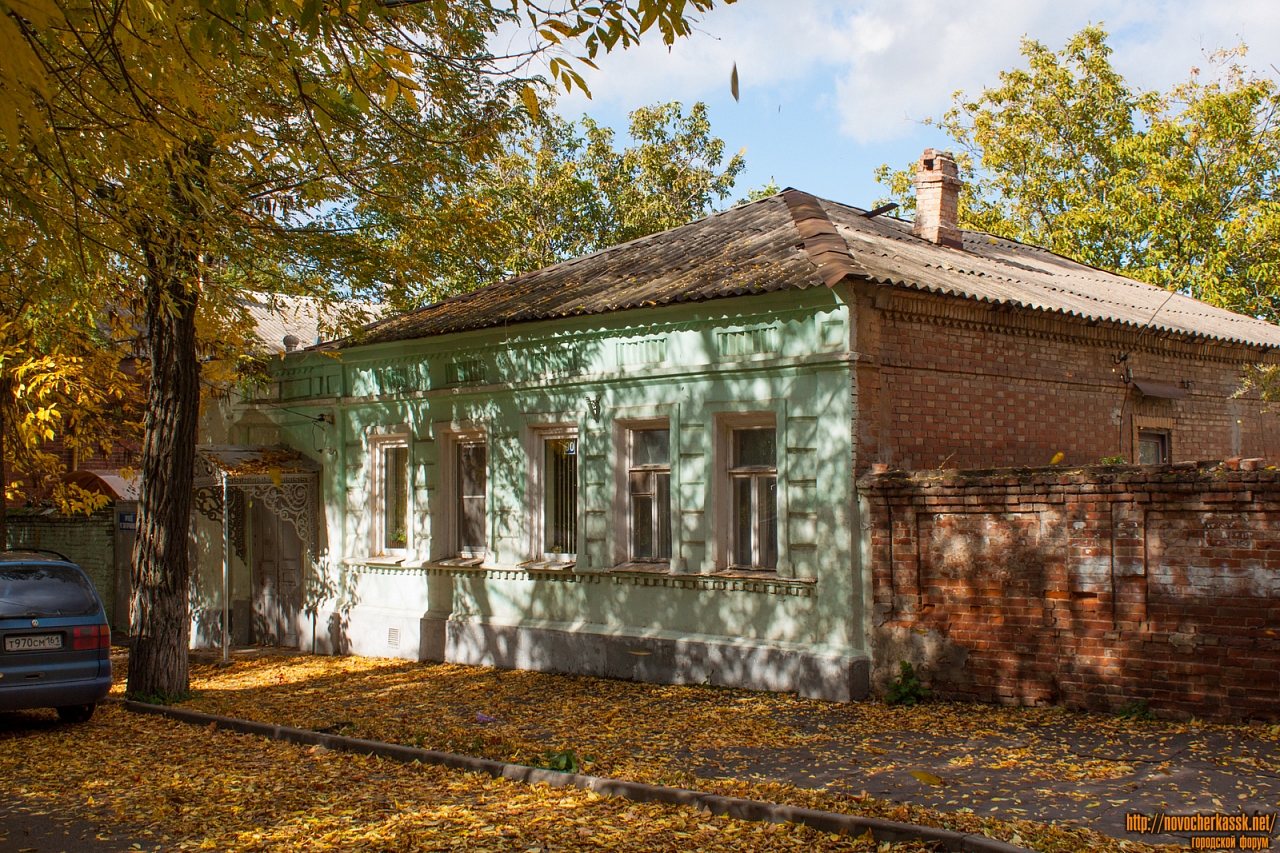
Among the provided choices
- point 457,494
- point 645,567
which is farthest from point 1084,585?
point 457,494

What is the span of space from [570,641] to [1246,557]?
7.05 m

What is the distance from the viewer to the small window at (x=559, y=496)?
43.4ft

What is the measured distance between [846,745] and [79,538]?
50.9 feet

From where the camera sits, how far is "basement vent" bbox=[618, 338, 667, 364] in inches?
475

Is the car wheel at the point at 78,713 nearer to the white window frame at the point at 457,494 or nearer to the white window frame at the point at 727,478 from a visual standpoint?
the white window frame at the point at 457,494

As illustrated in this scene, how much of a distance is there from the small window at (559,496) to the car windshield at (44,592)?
4938 mm

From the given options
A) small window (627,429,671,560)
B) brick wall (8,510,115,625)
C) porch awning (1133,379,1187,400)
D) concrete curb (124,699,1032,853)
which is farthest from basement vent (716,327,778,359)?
brick wall (8,510,115,625)

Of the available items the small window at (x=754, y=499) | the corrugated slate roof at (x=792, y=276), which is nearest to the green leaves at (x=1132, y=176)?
the corrugated slate roof at (x=792, y=276)

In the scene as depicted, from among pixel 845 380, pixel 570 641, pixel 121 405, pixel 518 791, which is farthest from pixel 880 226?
pixel 121 405

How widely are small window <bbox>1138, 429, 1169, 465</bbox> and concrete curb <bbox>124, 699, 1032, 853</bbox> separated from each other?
9346 millimetres

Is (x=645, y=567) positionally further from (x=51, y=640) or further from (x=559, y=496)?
(x=51, y=640)

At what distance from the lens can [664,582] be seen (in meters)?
11.9

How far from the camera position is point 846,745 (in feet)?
27.8

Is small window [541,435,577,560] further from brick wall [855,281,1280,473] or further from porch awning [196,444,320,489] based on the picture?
porch awning [196,444,320,489]
